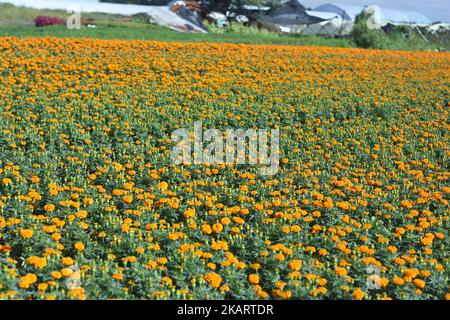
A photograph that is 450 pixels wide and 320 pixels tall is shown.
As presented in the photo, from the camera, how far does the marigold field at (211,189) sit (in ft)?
11.8

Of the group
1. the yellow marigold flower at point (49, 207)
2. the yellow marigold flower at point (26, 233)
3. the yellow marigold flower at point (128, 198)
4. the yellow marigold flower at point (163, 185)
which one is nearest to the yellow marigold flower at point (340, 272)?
the yellow marigold flower at point (128, 198)

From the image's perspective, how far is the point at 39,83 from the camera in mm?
8547

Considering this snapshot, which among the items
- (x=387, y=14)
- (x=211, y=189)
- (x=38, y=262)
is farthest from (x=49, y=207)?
(x=387, y=14)

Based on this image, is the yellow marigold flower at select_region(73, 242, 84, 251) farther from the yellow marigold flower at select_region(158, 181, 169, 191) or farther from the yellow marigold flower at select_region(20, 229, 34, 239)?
the yellow marigold flower at select_region(158, 181, 169, 191)

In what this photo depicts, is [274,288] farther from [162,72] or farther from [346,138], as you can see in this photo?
[162,72]

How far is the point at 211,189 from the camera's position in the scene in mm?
5277

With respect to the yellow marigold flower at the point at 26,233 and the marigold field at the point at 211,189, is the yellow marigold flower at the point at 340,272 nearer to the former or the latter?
the marigold field at the point at 211,189

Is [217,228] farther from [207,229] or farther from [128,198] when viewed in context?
[128,198]

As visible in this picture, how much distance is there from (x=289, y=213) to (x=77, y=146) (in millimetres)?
2650

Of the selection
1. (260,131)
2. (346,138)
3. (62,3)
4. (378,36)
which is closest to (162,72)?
(260,131)

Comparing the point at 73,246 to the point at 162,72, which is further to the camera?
the point at 162,72

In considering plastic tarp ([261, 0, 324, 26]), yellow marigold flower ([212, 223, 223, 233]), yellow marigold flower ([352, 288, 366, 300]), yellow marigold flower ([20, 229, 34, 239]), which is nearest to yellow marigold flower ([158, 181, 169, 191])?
yellow marigold flower ([212, 223, 223, 233])

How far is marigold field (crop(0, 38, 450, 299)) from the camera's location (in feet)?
11.8

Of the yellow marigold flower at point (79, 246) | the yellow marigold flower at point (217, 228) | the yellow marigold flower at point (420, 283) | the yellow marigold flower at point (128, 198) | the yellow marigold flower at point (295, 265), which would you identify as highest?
the yellow marigold flower at point (128, 198)
